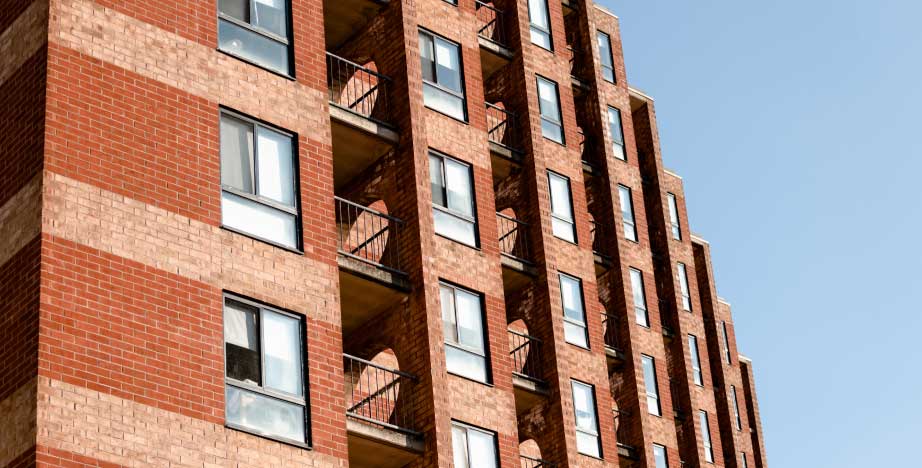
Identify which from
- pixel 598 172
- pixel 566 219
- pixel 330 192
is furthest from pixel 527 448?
pixel 330 192

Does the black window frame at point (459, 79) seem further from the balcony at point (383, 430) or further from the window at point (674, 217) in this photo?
the window at point (674, 217)

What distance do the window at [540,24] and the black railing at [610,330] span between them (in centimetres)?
759

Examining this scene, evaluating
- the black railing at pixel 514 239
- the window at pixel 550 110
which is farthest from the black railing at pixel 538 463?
the window at pixel 550 110

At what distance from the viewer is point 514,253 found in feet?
116

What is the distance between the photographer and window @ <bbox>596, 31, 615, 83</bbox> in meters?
46.2

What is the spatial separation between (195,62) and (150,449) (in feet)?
23.1

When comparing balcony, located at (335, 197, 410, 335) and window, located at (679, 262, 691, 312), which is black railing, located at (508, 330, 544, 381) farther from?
window, located at (679, 262, 691, 312)

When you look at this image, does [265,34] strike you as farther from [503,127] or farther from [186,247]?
[503,127]

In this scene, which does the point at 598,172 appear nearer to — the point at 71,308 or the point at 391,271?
the point at 391,271

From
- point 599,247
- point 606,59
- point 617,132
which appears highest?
point 606,59

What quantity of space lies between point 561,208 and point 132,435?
19.1m

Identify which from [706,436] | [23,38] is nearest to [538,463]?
[706,436]

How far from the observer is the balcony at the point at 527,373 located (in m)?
32.8

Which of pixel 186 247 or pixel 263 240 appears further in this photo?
pixel 263 240
